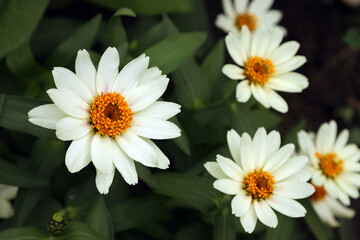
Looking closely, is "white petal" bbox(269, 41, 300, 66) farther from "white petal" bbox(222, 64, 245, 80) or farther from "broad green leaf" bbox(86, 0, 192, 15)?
"broad green leaf" bbox(86, 0, 192, 15)

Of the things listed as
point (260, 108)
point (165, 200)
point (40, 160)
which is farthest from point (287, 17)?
point (40, 160)

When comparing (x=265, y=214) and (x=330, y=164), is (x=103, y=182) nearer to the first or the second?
(x=265, y=214)

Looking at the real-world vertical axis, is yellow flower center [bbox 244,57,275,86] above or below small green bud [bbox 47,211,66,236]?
above

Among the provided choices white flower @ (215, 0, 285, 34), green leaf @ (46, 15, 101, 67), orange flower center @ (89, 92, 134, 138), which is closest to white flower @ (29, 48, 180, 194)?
orange flower center @ (89, 92, 134, 138)

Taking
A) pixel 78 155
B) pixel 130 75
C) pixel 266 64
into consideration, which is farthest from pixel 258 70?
pixel 78 155

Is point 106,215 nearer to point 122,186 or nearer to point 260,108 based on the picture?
point 122,186

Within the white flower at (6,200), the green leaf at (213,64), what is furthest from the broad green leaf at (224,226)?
the white flower at (6,200)

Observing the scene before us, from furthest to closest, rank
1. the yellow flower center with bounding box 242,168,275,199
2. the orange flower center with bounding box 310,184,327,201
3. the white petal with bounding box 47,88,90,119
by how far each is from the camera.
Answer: the orange flower center with bounding box 310,184,327,201, the yellow flower center with bounding box 242,168,275,199, the white petal with bounding box 47,88,90,119
